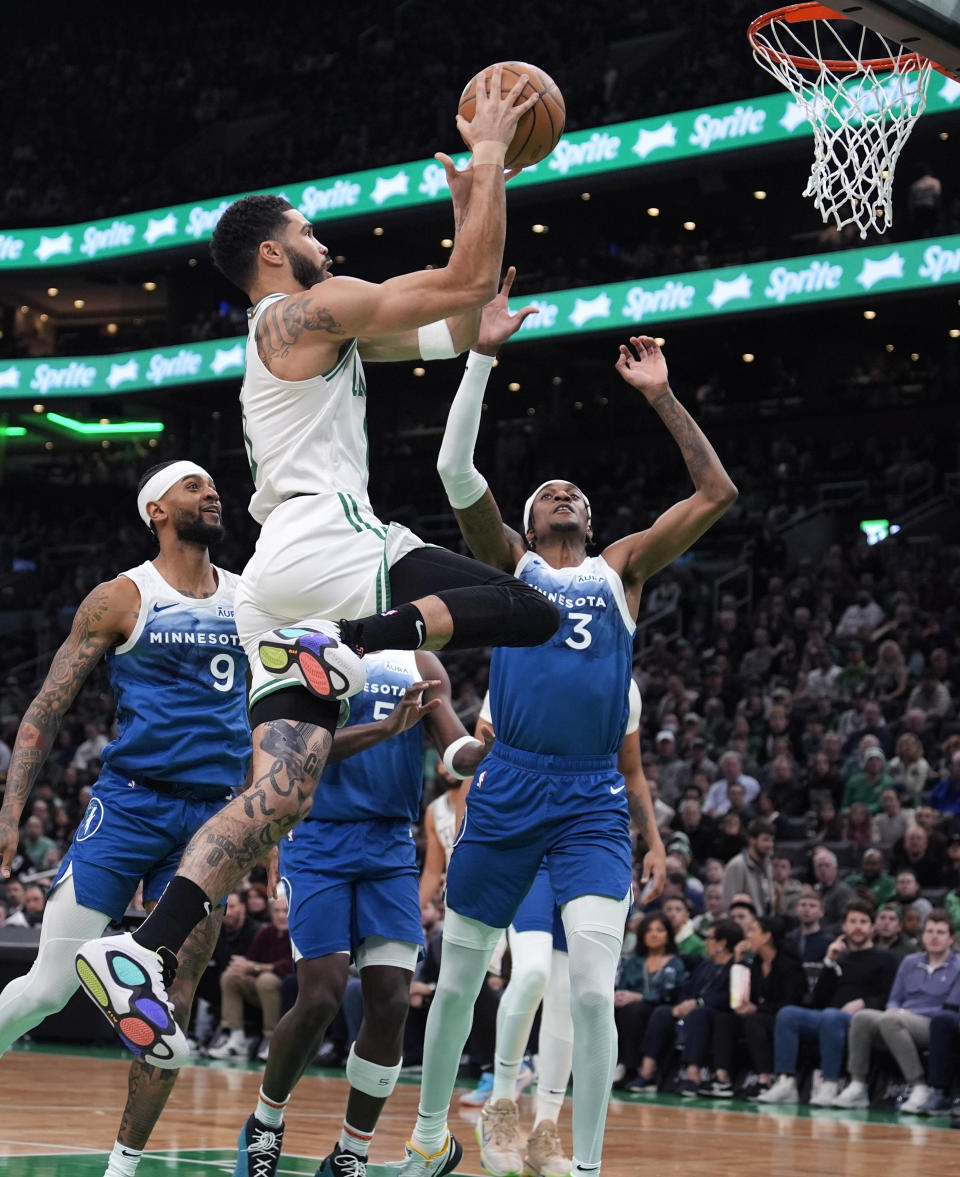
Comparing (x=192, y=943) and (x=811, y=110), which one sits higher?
(x=811, y=110)

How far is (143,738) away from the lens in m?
6.16

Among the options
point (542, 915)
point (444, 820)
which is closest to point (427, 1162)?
point (542, 915)

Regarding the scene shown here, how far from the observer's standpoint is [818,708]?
1697 cm

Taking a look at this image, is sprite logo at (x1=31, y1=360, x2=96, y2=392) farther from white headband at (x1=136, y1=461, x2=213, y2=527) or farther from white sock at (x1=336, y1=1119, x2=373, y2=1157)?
white sock at (x1=336, y1=1119, x2=373, y2=1157)

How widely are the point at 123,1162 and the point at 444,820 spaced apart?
5374 millimetres

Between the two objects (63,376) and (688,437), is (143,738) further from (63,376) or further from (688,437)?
(63,376)

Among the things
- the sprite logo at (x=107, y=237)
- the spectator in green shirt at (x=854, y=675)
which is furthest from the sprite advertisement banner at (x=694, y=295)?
the spectator in green shirt at (x=854, y=675)

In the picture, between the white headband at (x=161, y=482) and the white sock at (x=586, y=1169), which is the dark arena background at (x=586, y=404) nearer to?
the white sock at (x=586, y=1169)

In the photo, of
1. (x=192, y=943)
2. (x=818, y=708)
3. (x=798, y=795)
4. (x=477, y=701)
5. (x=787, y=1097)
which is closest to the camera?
(x=192, y=943)

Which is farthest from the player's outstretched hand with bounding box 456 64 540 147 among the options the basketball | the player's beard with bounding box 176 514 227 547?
the player's beard with bounding box 176 514 227 547

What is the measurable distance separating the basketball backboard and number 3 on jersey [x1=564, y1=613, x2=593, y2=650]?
2.38 meters

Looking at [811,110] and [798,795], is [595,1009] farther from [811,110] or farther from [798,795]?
[798,795]

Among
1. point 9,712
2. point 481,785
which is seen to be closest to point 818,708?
point 481,785

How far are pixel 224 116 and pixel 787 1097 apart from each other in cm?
2760
